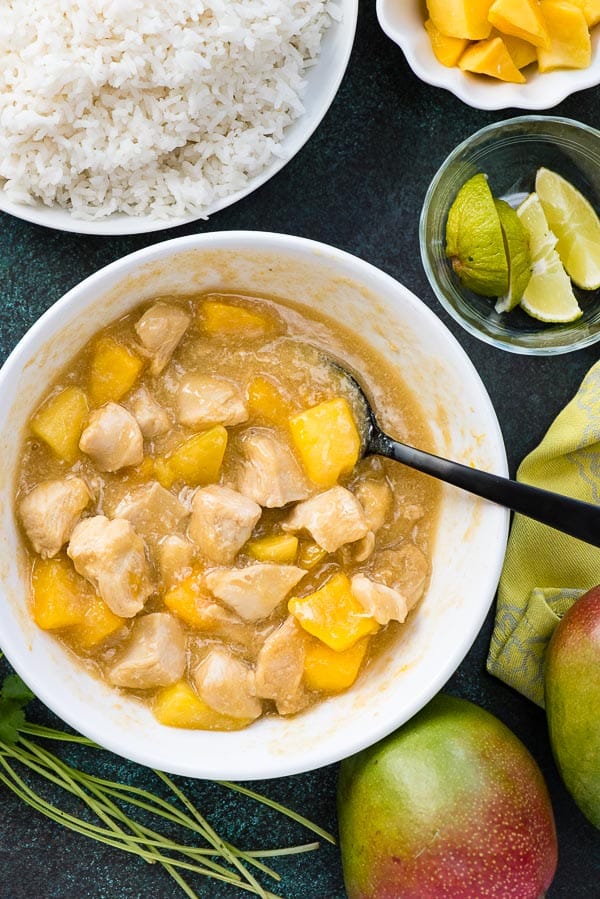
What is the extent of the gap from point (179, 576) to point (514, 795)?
2.88 ft

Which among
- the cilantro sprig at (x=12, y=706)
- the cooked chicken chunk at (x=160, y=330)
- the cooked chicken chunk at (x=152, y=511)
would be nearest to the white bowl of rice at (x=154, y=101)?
the cooked chicken chunk at (x=160, y=330)

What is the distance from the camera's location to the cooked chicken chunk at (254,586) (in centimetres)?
198

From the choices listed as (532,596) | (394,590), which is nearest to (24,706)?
(394,590)

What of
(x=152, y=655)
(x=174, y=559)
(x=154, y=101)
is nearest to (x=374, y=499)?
(x=174, y=559)

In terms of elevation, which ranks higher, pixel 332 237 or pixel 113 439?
pixel 332 237

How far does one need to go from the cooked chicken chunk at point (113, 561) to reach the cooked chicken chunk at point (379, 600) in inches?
17.7

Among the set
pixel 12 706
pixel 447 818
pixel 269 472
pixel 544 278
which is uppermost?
pixel 544 278

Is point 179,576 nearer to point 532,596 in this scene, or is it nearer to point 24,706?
point 24,706

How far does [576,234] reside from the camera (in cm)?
230

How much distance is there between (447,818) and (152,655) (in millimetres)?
721

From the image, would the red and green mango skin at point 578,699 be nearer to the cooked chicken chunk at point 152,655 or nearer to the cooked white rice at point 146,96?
the cooked chicken chunk at point 152,655

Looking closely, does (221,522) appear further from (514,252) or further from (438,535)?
(514,252)

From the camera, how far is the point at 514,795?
2.07 metres

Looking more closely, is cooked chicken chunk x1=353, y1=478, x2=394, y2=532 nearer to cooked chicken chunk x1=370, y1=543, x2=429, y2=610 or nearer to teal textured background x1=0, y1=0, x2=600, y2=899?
cooked chicken chunk x1=370, y1=543, x2=429, y2=610
